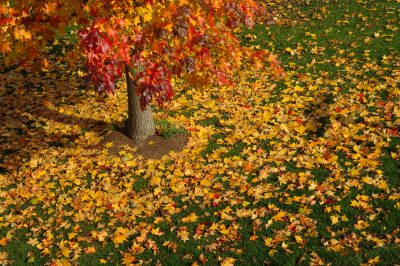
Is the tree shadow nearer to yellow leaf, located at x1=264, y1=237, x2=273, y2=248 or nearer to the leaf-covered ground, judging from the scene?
the leaf-covered ground

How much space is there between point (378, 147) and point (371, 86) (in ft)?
7.52

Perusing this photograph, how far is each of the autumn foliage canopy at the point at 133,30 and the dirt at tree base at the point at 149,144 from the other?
1.67 m

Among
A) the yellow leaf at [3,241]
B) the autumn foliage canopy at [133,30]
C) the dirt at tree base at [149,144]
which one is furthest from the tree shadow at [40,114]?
the autumn foliage canopy at [133,30]

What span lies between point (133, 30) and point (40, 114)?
452cm

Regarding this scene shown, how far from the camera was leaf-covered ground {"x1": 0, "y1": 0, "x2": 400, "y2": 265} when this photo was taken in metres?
5.34

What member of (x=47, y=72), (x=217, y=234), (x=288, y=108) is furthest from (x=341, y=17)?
(x=217, y=234)

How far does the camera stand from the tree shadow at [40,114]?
8.01 m

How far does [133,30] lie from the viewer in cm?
546

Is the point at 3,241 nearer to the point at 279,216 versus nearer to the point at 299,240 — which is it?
the point at 279,216

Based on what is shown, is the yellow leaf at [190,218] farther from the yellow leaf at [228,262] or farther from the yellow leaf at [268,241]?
the yellow leaf at [268,241]

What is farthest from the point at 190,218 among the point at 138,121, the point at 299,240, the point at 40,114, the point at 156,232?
the point at 40,114

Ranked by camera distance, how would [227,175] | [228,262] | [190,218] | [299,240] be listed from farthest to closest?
[227,175] < [190,218] < [299,240] < [228,262]

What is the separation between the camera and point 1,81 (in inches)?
420

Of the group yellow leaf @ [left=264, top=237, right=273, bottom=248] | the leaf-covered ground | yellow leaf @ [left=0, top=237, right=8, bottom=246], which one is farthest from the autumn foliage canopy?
yellow leaf @ [left=0, top=237, right=8, bottom=246]
